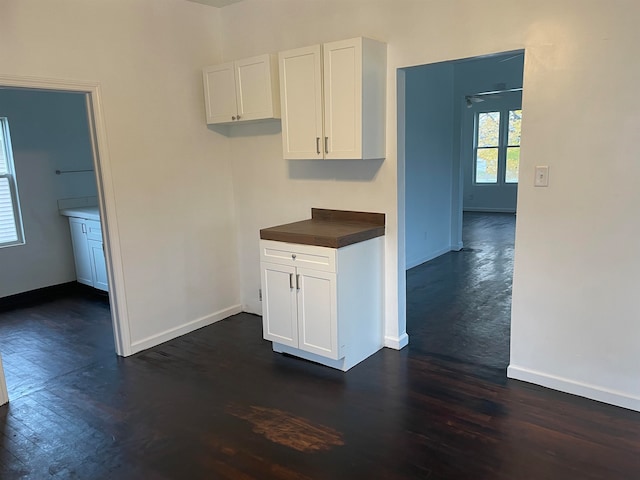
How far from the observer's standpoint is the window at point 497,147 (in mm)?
10531

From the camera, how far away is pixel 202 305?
4.10m

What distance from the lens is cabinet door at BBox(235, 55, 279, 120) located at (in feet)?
11.4

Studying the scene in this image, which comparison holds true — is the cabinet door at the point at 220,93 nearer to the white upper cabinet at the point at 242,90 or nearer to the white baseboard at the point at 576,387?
the white upper cabinet at the point at 242,90

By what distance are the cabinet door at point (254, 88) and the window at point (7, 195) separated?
2882 millimetres

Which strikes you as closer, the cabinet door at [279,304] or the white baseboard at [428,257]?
the cabinet door at [279,304]

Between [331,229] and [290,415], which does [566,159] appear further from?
[290,415]

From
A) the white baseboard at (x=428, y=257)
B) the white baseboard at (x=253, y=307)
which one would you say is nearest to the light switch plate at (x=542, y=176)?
the white baseboard at (x=253, y=307)

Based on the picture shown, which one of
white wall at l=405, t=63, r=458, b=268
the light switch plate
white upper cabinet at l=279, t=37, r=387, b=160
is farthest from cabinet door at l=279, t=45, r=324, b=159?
white wall at l=405, t=63, r=458, b=268

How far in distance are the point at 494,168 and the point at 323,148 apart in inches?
348

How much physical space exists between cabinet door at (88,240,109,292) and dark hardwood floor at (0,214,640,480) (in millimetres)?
1022

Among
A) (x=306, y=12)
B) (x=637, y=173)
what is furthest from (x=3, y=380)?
(x=637, y=173)

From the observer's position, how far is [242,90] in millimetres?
3621

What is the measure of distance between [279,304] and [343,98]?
4.85 feet

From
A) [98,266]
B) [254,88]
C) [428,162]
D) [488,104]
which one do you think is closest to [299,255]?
[254,88]
